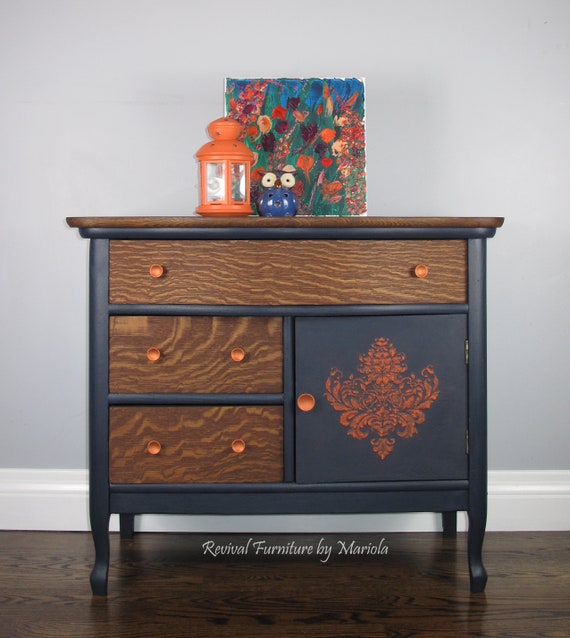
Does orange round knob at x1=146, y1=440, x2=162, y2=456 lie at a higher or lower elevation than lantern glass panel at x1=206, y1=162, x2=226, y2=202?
lower

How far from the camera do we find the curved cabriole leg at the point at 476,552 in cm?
188

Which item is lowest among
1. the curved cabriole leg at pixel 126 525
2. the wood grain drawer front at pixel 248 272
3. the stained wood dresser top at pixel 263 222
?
the curved cabriole leg at pixel 126 525

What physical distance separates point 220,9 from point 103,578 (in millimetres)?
1671

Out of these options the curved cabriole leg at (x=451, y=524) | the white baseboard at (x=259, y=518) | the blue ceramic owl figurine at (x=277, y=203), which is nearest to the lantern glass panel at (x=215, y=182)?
the blue ceramic owl figurine at (x=277, y=203)

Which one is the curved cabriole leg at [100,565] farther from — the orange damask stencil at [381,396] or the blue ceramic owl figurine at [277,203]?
the blue ceramic owl figurine at [277,203]

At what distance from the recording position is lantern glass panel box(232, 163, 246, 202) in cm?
207

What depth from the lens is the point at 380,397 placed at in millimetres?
1825

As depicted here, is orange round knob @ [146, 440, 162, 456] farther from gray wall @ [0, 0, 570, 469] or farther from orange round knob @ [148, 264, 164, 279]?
gray wall @ [0, 0, 570, 469]

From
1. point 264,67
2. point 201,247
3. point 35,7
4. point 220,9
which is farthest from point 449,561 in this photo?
point 35,7

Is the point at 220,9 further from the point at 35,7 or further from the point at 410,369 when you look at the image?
the point at 410,369

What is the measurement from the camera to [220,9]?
7.67 feet

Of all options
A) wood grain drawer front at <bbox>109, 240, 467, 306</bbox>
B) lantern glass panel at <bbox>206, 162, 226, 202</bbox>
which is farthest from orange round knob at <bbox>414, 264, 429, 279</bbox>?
lantern glass panel at <bbox>206, 162, 226, 202</bbox>

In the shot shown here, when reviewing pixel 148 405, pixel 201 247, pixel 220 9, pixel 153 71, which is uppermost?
pixel 220 9

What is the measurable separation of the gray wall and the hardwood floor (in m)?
0.76
